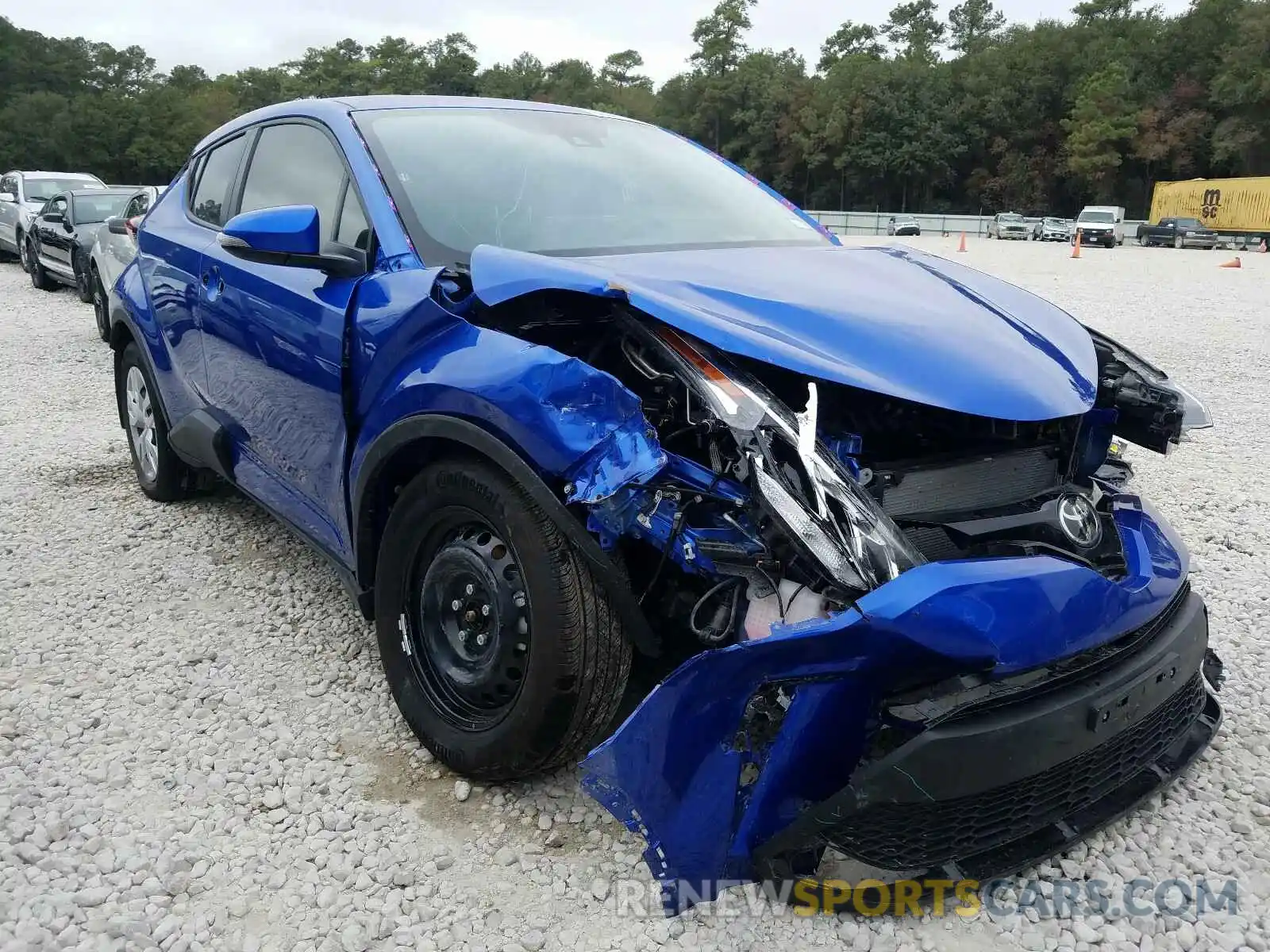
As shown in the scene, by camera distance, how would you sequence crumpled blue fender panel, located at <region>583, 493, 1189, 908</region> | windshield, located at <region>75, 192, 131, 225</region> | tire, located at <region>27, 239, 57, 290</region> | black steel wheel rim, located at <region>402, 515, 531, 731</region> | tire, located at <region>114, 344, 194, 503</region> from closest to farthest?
crumpled blue fender panel, located at <region>583, 493, 1189, 908</region> < black steel wheel rim, located at <region>402, 515, 531, 731</region> < tire, located at <region>114, 344, 194, 503</region> < windshield, located at <region>75, 192, 131, 225</region> < tire, located at <region>27, 239, 57, 290</region>

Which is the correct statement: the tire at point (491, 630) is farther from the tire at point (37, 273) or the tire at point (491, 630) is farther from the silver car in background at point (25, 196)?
the silver car in background at point (25, 196)

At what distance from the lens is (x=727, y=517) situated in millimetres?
1851

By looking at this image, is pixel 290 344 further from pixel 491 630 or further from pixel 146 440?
pixel 146 440

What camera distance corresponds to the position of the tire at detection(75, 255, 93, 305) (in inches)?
444

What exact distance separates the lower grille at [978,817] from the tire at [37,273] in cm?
1482

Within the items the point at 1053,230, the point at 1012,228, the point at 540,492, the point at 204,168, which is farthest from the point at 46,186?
the point at 1012,228

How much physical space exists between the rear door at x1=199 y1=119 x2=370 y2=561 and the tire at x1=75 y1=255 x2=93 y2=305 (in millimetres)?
9435

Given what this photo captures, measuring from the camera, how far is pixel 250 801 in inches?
92.2

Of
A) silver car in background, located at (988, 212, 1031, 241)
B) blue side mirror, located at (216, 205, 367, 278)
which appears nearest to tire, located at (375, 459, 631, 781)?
blue side mirror, located at (216, 205, 367, 278)

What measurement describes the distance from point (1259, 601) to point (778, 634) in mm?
2735

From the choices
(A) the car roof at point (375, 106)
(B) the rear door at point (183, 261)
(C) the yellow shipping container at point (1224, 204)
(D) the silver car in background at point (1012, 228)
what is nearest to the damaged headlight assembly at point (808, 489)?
(A) the car roof at point (375, 106)

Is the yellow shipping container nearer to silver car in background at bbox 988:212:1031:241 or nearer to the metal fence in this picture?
the metal fence

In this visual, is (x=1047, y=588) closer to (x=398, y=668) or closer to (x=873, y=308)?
(x=873, y=308)

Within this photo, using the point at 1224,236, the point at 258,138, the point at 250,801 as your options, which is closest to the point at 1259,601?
the point at 250,801
